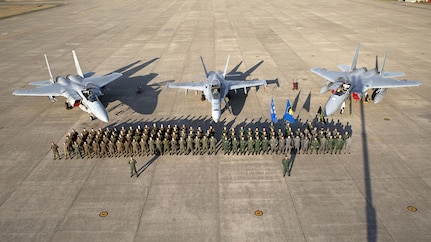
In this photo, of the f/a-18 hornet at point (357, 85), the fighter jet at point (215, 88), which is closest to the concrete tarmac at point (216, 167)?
the f/a-18 hornet at point (357, 85)

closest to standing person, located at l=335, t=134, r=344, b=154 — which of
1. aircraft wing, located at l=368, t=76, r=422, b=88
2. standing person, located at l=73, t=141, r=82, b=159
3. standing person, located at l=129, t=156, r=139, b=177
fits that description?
aircraft wing, located at l=368, t=76, r=422, b=88

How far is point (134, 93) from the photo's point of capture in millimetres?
23375

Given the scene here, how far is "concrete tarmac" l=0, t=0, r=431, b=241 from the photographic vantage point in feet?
37.2

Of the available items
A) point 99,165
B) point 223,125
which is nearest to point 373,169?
point 223,125

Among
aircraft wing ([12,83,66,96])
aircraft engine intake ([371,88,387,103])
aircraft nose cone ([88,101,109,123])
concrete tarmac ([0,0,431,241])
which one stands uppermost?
aircraft wing ([12,83,66,96])

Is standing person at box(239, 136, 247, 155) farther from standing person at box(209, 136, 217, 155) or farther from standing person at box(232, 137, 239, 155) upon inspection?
standing person at box(209, 136, 217, 155)

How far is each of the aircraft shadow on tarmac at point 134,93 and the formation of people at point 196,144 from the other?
494 cm

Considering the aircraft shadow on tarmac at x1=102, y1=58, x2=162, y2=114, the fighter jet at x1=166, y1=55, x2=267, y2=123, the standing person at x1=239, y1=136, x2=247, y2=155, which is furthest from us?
the aircraft shadow on tarmac at x1=102, y1=58, x2=162, y2=114

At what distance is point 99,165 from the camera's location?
Result: 15.0 metres

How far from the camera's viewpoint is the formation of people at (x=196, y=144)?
15023mm

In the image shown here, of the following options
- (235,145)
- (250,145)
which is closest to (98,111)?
(235,145)

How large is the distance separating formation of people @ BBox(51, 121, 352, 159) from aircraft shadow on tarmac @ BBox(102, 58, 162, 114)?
16.2 feet

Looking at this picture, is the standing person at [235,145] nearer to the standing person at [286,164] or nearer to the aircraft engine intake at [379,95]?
the standing person at [286,164]

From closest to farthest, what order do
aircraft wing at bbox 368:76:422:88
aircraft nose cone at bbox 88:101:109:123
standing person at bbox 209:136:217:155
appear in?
standing person at bbox 209:136:217:155, aircraft nose cone at bbox 88:101:109:123, aircraft wing at bbox 368:76:422:88
